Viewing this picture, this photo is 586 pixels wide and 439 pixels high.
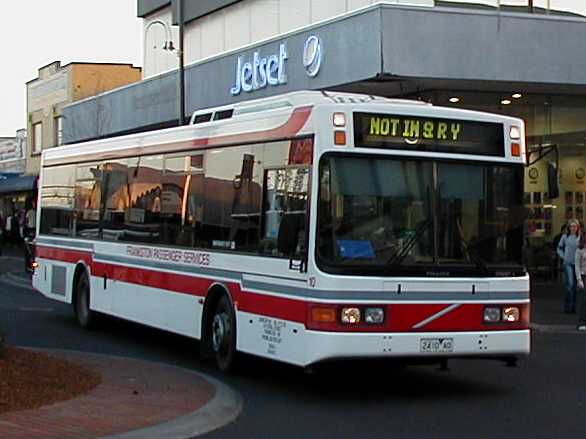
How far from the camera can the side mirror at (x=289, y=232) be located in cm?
1139

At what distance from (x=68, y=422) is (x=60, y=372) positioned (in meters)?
2.36

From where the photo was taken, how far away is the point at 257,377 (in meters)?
13.1

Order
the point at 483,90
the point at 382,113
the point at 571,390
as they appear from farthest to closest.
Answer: the point at 483,90
the point at 571,390
the point at 382,113

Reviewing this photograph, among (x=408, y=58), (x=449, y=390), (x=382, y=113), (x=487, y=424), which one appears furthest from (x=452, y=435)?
(x=408, y=58)

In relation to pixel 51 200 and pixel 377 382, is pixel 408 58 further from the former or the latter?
pixel 377 382

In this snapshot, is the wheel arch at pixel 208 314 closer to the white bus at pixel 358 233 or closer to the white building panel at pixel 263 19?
the white bus at pixel 358 233

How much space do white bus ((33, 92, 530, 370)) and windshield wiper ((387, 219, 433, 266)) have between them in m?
0.01

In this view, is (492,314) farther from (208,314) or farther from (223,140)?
(223,140)

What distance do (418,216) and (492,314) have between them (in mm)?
1288

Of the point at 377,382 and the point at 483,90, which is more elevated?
the point at 483,90

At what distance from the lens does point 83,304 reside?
1828cm

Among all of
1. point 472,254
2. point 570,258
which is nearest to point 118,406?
point 472,254

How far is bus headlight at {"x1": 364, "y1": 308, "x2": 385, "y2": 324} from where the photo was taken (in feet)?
36.3

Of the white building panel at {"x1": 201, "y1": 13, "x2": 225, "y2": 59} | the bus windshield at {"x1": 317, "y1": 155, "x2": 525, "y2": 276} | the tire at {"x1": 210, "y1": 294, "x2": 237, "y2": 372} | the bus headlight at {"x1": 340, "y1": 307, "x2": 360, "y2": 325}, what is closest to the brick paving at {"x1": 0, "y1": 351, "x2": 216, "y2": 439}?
the tire at {"x1": 210, "y1": 294, "x2": 237, "y2": 372}
